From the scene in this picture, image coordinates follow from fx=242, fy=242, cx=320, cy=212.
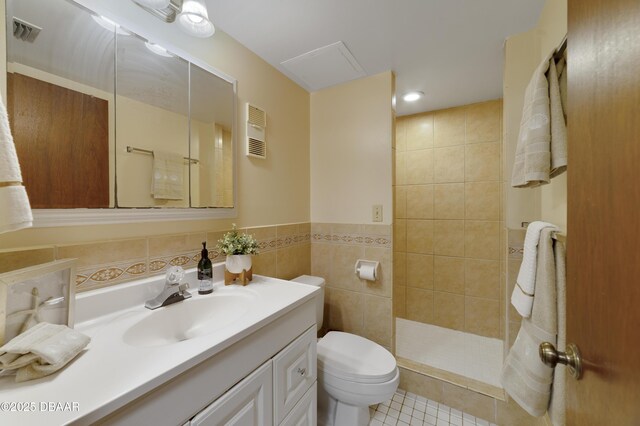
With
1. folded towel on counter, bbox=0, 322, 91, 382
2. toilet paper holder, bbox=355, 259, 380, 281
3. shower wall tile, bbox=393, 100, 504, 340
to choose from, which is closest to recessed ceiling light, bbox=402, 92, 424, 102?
shower wall tile, bbox=393, 100, 504, 340

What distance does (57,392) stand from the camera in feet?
1.55

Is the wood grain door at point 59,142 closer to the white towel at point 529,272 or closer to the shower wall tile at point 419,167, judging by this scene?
the white towel at point 529,272

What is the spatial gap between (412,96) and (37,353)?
7.84 ft

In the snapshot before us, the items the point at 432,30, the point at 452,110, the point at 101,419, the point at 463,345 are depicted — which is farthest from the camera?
the point at 452,110

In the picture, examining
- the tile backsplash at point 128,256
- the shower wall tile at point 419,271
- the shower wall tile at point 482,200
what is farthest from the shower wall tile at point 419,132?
the tile backsplash at point 128,256

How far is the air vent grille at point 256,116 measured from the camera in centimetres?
143

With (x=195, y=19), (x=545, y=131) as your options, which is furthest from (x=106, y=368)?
(x=545, y=131)

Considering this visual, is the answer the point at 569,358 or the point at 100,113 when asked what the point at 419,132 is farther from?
the point at 100,113

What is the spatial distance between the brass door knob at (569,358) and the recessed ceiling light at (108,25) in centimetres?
166

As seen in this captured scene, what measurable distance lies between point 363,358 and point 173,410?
1004 millimetres

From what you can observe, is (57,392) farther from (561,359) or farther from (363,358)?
(363,358)

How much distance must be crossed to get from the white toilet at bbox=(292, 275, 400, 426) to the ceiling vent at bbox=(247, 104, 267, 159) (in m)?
1.21

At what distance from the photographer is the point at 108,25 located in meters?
0.89

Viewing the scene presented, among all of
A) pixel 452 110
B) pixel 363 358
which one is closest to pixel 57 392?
pixel 363 358
